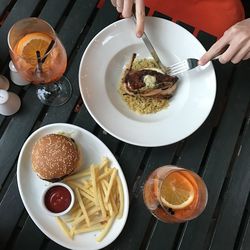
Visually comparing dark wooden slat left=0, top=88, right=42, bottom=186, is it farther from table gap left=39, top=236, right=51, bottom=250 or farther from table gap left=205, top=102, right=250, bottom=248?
table gap left=205, top=102, right=250, bottom=248

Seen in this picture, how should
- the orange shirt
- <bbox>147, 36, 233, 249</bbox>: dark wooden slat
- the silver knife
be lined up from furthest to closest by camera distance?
the orange shirt, the silver knife, <bbox>147, 36, 233, 249</bbox>: dark wooden slat

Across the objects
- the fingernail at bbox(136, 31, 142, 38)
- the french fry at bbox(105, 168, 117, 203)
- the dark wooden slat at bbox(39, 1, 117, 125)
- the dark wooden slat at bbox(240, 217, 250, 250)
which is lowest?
the dark wooden slat at bbox(240, 217, 250, 250)

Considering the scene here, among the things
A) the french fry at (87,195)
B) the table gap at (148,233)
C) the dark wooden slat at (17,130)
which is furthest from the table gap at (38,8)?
the table gap at (148,233)

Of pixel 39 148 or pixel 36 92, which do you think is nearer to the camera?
pixel 39 148

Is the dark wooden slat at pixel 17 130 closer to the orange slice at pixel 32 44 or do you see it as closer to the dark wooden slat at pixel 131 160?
the orange slice at pixel 32 44

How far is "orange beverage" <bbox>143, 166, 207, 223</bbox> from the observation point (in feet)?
3.56

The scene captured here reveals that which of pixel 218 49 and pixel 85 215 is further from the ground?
pixel 218 49

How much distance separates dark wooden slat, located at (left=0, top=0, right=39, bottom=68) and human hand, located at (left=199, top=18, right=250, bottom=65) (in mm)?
556

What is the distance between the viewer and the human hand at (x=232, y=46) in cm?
124

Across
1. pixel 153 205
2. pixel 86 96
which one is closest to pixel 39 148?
pixel 86 96

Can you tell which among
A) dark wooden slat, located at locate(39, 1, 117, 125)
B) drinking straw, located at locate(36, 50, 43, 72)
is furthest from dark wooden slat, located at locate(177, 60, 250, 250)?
drinking straw, located at locate(36, 50, 43, 72)

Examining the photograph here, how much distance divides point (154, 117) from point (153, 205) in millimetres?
278

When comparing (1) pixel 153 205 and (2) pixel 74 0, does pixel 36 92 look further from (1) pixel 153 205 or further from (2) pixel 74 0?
(1) pixel 153 205

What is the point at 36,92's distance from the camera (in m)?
1.29
